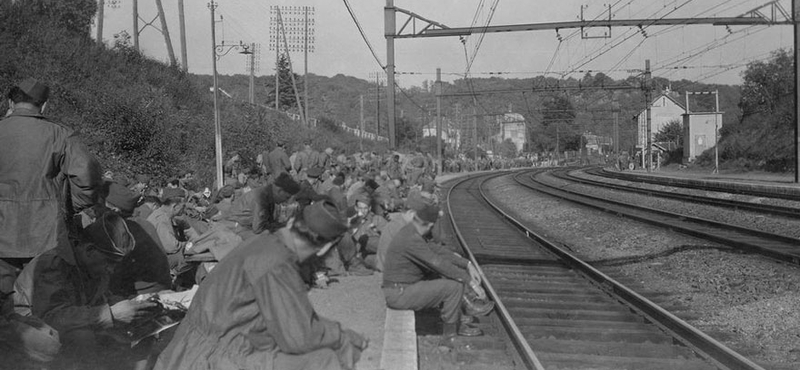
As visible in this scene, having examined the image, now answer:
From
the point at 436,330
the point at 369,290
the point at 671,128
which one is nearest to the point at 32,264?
the point at 436,330

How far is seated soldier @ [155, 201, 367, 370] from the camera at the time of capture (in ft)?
11.0

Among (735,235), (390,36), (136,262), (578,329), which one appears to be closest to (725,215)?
(735,235)

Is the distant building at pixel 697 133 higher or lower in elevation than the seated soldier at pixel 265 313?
higher

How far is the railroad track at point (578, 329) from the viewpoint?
249 inches

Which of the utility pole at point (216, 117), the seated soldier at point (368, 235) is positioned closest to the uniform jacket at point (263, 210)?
the seated soldier at point (368, 235)

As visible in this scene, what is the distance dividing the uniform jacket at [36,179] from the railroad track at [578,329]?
3693 millimetres

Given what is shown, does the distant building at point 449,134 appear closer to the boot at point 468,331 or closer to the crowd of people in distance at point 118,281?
the boot at point 468,331

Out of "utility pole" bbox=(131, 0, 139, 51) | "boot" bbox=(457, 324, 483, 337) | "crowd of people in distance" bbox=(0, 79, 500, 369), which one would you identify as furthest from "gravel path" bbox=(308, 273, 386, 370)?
"utility pole" bbox=(131, 0, 139, 51)

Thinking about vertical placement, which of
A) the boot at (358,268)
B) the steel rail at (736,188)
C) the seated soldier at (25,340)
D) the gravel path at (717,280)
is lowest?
the gravel path at (717,280)

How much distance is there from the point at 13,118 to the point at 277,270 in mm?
2090

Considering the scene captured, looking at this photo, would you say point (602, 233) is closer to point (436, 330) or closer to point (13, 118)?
point (436, 330)

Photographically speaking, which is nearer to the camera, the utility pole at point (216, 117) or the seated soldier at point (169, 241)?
the seated soldier at point (169, 241)

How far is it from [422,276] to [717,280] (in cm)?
554

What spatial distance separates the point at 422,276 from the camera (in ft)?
22.7
